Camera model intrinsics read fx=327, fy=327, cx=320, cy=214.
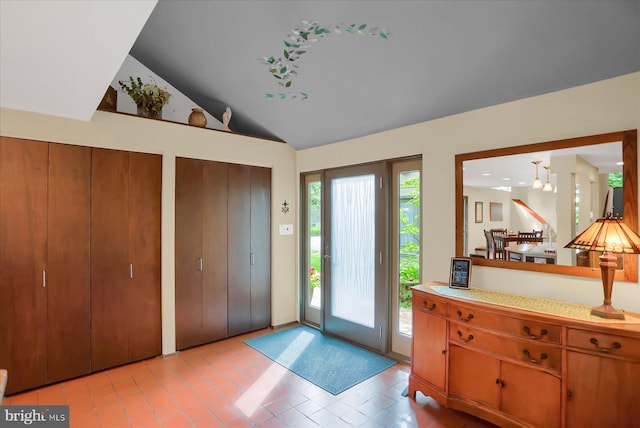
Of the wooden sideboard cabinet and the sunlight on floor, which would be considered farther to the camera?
the sunlight on floor

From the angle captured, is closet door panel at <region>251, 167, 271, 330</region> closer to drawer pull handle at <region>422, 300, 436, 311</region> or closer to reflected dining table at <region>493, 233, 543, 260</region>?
drawer pull handle at <region>422, 300, 436, 311</region>

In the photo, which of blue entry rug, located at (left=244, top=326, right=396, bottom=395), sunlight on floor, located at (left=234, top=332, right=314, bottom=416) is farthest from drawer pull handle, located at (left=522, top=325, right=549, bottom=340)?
sunlight on floor, located at (left=234, top=332, right=314, bottom=416)

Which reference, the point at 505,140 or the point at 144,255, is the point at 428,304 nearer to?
the point at 505,140

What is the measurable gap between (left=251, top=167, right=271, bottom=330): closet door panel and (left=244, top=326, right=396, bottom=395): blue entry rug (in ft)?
1.02

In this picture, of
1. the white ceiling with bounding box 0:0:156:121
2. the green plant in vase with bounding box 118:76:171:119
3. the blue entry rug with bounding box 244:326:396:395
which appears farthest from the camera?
the green plant in vase with bounding box 118:76:171:119

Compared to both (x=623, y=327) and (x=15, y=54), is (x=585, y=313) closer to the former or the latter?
(x=623, y=327)

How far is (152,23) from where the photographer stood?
3076 mm

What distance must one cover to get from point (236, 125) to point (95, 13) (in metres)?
2.87

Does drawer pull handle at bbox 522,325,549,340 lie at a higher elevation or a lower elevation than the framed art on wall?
lower

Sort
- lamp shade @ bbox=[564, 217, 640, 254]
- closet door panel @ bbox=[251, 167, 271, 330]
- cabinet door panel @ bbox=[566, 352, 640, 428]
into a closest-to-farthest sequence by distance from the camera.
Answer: cabinet door panel @ bbox=[566, 352, 640, 428]
lamp shade @ bbox=[564, 217, 640, 254]
closet door panel @ bbox=[251, 167, 271, 330]

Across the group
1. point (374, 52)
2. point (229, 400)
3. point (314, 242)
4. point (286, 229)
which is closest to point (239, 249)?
point (286, 229)

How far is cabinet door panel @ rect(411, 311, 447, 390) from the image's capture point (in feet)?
7.88

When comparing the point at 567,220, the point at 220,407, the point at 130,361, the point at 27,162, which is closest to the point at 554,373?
the point at 567,220

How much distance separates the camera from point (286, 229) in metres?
4.34
